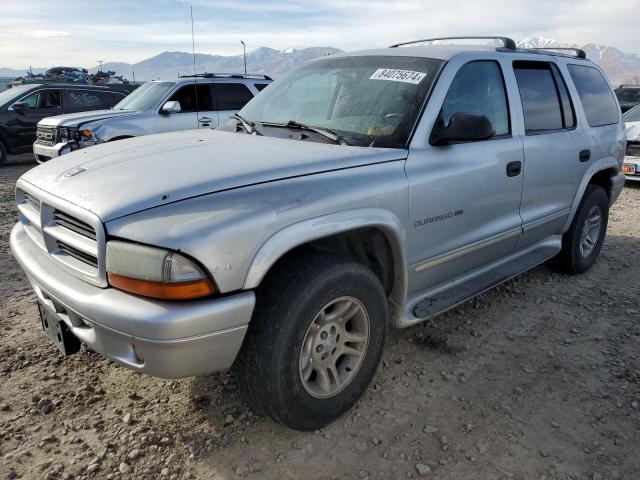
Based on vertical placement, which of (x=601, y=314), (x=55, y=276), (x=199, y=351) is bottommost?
(x=601, y=314)

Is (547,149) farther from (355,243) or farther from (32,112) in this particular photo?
(32,112)

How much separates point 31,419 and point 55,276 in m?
0.82

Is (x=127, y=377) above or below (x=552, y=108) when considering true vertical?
below

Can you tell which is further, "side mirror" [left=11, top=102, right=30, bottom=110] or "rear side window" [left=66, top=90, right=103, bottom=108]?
"rear side window" [left=66, top=90, right=103, bottom=108]

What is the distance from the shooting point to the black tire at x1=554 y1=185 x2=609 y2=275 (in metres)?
4.37

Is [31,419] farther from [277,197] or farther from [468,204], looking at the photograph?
[468,204]

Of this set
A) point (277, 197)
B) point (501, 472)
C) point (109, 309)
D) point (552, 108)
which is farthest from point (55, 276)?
point (552, 108)

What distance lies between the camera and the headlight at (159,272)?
1.94 m

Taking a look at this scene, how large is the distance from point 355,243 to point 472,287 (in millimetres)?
985

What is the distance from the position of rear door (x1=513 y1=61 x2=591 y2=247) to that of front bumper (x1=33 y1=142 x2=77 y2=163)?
6.79 meters

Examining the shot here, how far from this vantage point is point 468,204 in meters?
3.04

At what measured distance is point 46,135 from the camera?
870 cm

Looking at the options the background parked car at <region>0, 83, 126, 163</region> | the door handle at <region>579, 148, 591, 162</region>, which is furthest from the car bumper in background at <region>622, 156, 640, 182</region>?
the background parked car at <region>0, 83, 126, 163</region>

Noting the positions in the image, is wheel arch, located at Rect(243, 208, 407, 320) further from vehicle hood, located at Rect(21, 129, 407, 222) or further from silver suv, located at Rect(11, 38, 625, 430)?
vehicle hood, located at Rect(21, 129, 407, 222)
